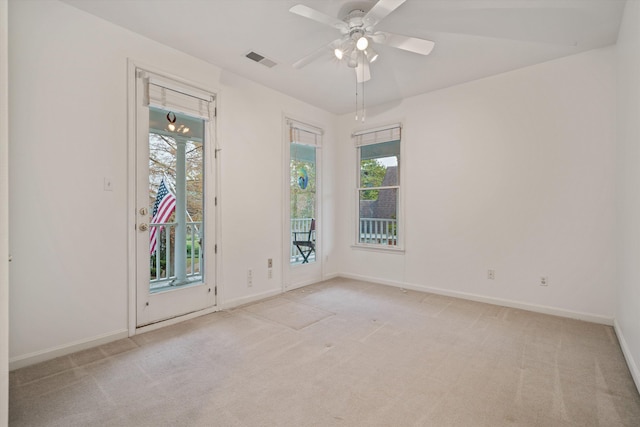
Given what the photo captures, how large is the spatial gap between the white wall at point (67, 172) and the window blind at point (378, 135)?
2.60m

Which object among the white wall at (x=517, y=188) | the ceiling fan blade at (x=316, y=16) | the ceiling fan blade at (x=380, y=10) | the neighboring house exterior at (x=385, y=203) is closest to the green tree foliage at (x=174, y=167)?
the ceiling fan blade at (x=316, y=16)

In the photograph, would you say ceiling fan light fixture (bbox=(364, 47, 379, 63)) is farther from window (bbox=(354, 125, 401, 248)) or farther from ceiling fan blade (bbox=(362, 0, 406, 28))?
window (bbox=(354, 125, 401, 248))

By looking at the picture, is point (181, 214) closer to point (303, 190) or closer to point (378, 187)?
point (303, 190)

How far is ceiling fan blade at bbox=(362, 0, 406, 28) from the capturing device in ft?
6.33

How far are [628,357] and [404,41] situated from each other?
2.84m

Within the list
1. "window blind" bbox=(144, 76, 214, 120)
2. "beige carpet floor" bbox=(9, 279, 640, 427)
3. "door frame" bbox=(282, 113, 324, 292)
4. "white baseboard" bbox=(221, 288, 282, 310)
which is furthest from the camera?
"door frame" bbox=(282, 113, 324, 292)

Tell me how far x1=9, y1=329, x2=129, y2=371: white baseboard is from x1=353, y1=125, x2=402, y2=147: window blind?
3.80 m

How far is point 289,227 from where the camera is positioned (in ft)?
→ 13.5

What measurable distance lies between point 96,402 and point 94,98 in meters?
2.22

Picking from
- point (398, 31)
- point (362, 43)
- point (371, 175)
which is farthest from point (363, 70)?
point (371, 175)

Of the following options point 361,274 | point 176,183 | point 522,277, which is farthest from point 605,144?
point 176,183

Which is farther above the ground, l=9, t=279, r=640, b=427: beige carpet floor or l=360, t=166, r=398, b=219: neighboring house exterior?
l=360, t=166, r=398, b=219: neighboring house exterior

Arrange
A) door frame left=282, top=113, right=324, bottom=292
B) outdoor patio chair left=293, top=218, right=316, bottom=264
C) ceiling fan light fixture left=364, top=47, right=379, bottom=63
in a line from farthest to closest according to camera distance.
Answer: outdoor patio chair left=293, top=218, right=316, bottom=264
door frame left=282, top=113, right=324, bottom=292
ceiling fan light fixture left=364, top=47, right=379, bottom=63

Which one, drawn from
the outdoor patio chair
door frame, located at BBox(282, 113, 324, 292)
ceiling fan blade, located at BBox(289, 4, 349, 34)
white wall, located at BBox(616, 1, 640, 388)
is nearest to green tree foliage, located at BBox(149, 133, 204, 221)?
door frame, located at BBox(282, 113, 324, 292)
